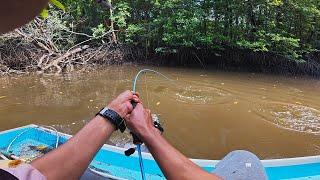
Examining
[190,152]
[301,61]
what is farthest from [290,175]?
[301,61]

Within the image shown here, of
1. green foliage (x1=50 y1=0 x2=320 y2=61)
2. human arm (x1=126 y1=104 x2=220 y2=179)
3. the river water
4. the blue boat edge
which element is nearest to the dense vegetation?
green foliage (x1=50 y1=0 x2=320 y2=61)

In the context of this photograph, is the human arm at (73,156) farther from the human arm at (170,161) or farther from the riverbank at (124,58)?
the riverbank at (124,58)

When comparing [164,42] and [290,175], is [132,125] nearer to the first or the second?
[290,175]

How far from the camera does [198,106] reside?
28.4ft

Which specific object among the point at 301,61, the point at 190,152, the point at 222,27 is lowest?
the point at 190,152

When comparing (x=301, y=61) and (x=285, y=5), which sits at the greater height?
(x=285, y=5)

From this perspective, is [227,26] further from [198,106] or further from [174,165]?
[174,165]

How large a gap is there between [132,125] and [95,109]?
22.9ft

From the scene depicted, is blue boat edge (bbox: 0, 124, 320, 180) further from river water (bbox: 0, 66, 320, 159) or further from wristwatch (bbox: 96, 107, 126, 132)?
wristwatch (bbox: 96, 107, 126, 132)

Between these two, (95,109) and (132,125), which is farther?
(95,109)

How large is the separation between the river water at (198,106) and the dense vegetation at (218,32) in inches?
28.6

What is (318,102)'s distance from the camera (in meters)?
9.43

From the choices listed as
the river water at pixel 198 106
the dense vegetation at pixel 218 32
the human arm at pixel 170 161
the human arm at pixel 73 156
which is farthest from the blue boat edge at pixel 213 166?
the dense vegetation at pixel 218 32

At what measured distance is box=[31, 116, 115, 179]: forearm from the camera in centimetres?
117
